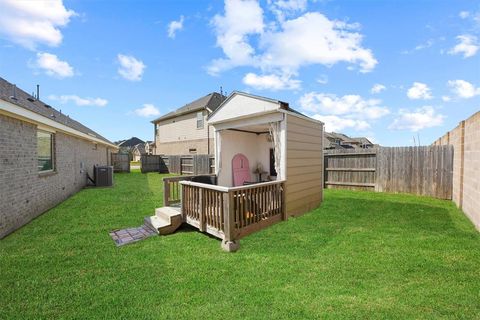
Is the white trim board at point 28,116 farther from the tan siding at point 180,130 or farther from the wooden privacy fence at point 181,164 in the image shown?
the tan siding at point 180,130

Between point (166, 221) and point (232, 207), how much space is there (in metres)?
1.87

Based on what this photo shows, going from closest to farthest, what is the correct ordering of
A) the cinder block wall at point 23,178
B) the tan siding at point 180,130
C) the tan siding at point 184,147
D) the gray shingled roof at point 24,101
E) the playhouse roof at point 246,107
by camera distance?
the cinder block wall at point 23,178 < the gray shingled roof at point 24,101 < the playhouse roof at point 246,107 < the tan siding at point 184,147 < the tan siding at point 180,130

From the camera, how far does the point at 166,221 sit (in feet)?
16.8

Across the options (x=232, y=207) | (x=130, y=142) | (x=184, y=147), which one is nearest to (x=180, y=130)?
(x=184, y=147)

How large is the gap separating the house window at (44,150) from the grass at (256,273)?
2.48 meters

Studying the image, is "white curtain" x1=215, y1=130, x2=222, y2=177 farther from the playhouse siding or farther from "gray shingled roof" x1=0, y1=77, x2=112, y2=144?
"gray shingled roof" x1=0, y1=77, x2=112, y2=144

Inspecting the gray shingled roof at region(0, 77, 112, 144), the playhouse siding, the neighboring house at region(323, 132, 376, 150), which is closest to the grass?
the playhouse siding

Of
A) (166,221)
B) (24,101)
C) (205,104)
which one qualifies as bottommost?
(166,221)

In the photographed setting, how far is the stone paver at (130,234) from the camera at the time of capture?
4457 millimetres

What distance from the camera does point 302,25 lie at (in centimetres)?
723

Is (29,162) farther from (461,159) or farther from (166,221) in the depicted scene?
(461,159)

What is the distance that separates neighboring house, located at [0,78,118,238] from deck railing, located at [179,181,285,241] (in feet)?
12.4

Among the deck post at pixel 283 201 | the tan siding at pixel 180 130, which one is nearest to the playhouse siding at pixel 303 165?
the deck post at pixel 283 201

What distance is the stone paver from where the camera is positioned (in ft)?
14.6
